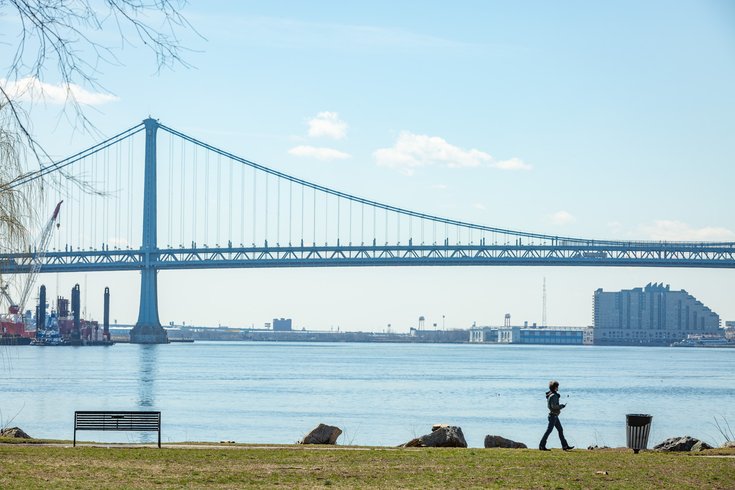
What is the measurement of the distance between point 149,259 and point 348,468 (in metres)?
77.8

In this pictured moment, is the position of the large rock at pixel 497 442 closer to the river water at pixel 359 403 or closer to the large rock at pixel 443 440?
the large rock at pixel 443 440

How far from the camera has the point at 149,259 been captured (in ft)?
298

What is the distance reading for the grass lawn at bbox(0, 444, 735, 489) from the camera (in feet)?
42.9

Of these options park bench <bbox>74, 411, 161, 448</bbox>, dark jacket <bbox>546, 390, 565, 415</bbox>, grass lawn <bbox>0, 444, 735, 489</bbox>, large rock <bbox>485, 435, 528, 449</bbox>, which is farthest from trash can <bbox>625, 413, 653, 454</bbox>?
park bench <bbox>74, 411, 161, 448</bbox>

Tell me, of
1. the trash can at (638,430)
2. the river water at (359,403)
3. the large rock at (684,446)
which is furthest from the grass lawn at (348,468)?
the river water at (359,403)

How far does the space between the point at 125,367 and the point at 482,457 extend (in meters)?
56.8

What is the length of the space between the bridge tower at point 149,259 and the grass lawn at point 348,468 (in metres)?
74.9

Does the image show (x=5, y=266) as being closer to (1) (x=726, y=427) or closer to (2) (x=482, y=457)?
(2) (x=482, y=457)

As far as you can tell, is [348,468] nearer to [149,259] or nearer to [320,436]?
[320,436]

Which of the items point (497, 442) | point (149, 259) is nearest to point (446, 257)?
point (149, 259)

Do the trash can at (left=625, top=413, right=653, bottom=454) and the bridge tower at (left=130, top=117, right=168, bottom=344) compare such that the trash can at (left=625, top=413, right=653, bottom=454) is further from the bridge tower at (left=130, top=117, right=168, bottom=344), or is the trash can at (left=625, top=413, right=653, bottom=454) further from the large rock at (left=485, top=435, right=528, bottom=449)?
the bridge tower at (left=130, top=117, right=168, bottom=344)

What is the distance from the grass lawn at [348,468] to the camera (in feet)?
42.9

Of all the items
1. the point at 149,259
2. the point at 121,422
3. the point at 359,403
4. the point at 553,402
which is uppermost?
the point at 149,259

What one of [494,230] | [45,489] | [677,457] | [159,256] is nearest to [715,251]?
[494,230]
